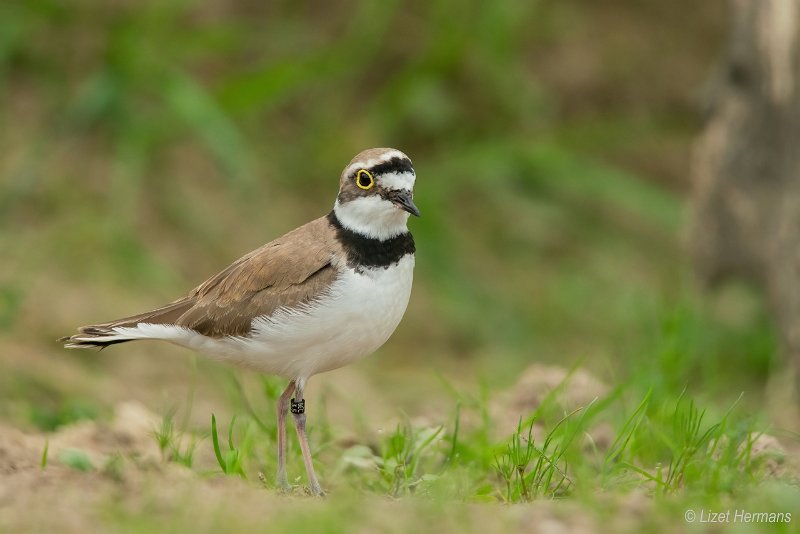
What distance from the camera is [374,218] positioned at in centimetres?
473

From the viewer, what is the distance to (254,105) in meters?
8.77

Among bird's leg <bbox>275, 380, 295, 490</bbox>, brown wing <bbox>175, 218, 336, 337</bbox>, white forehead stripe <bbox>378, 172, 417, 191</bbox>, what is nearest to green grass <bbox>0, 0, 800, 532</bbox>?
bird's leg <bbox>275, 380, 295, 490</bbox>

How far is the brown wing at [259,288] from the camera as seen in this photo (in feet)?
15.4

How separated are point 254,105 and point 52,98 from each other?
1.60 meters

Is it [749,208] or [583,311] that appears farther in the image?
[583,311]

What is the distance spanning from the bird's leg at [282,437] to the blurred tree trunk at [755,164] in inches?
127

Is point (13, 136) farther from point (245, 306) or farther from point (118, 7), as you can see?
point (245, 306)

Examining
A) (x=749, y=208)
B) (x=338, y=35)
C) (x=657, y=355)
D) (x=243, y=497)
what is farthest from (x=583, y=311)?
(x=243, y=497)

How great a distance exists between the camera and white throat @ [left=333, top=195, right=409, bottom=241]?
4.72 metres

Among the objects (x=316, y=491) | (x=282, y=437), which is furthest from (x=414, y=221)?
(x=316, y=491)

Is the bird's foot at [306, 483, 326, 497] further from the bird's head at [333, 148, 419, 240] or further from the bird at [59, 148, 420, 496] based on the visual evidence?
the bird's head at [333, 148, 419, 240]

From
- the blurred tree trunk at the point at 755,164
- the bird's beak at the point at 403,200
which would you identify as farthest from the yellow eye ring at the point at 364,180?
the blurred tree trunk at the point at 755,164

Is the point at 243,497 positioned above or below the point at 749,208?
below

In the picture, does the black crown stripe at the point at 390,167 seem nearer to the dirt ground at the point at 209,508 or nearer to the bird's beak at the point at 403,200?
the bird's beak at the point at 403,200
